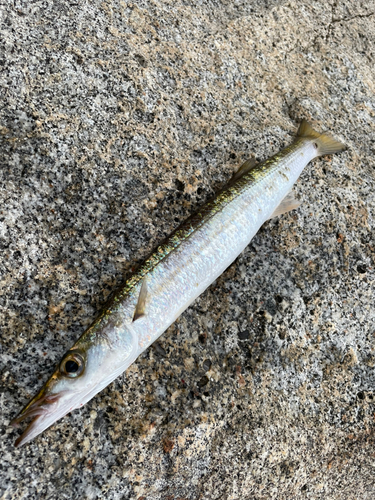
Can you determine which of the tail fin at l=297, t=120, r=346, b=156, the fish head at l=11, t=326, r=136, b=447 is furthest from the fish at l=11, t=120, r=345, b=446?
the tail fin at l=297, t=120, r=346, b=156

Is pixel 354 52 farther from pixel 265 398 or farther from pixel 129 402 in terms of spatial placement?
pixel 129 402

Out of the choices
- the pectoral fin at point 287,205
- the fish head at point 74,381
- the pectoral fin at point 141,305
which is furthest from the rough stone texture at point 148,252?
the pectoral fin at point 141,305

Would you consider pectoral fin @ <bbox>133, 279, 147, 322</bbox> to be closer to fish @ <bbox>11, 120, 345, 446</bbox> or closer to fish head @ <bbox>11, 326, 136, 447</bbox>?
fish @ <bbox>11, 120, 345, 446</bbox>

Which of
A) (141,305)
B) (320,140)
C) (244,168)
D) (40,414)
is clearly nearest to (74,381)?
(40,414)

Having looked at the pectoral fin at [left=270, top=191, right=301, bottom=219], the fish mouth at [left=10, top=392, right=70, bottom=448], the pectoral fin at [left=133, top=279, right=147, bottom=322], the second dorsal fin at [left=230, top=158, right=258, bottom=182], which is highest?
the fish mouth at [left=10, top=392, right=70, bottom=448]

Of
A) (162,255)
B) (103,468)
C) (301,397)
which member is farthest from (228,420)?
(162,255)

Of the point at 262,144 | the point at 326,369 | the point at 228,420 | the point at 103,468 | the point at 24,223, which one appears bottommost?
the point at 326,369
